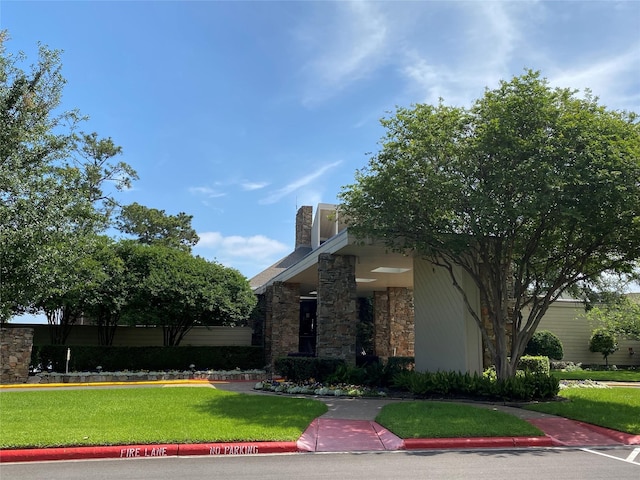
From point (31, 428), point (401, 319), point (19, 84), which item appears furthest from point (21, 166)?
point (401, 319)

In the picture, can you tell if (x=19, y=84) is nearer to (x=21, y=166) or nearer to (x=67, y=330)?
(x=21, y=166)

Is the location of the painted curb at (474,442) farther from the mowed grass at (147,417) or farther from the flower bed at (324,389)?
the flower bed at (324,389)

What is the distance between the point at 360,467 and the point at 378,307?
61.8 ft

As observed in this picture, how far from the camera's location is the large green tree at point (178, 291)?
20.9 meters

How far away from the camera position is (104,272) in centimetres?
2014

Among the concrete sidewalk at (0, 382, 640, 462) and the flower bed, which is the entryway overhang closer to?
the flower bed

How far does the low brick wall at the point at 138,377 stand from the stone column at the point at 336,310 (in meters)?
4.39

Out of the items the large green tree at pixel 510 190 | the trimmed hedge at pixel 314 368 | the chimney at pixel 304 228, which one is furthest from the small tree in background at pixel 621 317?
the chimney at pixel 304 228

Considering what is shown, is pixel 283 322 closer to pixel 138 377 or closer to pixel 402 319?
pixel 402 319

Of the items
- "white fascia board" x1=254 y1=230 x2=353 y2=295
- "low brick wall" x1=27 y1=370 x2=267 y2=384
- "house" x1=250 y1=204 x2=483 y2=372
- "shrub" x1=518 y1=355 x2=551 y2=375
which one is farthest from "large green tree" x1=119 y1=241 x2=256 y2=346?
"shrub" x1=518 y1=355 x2=551 y2=375

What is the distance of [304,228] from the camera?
32156 millimetres

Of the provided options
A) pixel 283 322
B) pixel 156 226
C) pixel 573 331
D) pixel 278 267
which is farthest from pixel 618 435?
pixel 156 226

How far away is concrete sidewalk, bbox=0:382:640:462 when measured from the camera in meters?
7.45

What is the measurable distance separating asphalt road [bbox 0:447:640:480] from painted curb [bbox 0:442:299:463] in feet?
0.65
